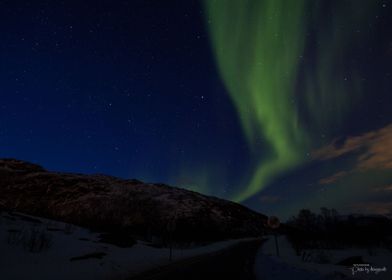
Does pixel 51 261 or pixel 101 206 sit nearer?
pixel 51 261

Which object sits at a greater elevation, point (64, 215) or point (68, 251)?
point (64, 215)

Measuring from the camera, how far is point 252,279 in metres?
10.8

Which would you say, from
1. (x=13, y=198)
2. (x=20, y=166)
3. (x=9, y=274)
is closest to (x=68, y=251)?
(x=9, y=274)

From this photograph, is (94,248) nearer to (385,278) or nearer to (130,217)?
(385,278)

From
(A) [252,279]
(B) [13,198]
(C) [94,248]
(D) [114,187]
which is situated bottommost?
(A) [252,279]

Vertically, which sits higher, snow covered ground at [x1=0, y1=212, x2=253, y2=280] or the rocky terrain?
the rocky terrain

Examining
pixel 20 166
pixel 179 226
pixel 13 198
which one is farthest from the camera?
pixel 20 166

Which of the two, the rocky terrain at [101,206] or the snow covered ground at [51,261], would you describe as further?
the rocky terrain at [101,206]

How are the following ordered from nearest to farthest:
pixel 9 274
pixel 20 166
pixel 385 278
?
1. pixel 385 278
2. pixel 9 274
3. pixel 20 166

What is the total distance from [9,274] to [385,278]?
42.8ft

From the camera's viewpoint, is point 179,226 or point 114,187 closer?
point 179,226

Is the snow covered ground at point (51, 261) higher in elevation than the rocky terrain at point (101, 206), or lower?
lower

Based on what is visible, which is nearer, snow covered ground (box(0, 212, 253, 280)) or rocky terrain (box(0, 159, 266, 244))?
snow covered ground (box(0, 212, 253, 280))

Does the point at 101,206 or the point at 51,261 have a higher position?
the point at 101,206
